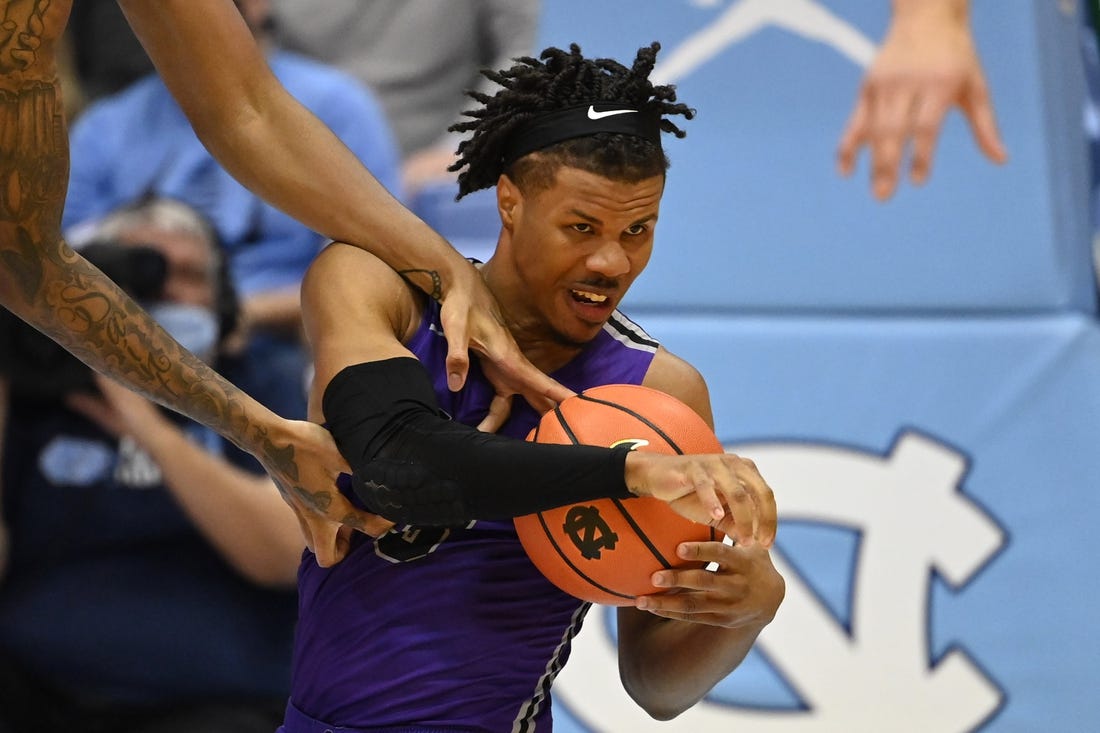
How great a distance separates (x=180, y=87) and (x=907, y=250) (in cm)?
279

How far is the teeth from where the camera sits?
2.48 metres

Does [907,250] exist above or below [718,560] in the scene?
above

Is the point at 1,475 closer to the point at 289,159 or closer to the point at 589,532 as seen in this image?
the point at 289,159

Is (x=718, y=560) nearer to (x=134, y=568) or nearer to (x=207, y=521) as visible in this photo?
(x=207, y=521)

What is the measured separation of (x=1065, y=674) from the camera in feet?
13.6

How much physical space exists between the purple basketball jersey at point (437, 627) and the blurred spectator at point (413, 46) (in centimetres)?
280

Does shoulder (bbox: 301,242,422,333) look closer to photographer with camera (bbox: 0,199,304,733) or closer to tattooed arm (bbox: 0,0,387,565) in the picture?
tattooed arm (bbox: 0,0,387,565)

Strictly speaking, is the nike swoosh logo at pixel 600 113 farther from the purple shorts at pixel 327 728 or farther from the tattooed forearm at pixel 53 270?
the purple shorts at pixel 327 728

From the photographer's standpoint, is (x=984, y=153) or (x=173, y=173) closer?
(x=984, y=153)

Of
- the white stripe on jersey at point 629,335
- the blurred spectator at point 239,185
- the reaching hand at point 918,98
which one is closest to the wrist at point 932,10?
the reaching hand at point 918,98

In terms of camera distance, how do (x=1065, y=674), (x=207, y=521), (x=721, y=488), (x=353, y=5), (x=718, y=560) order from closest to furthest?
(x=721, y=488)
(x=718, y=560)
(x=1065, y=674)
(x=207, y=521)
(x=353, y=5)

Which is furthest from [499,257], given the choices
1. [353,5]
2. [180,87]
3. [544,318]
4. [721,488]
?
[353,5]

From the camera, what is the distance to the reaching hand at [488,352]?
240 cm

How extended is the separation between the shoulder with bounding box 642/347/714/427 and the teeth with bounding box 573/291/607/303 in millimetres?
187
